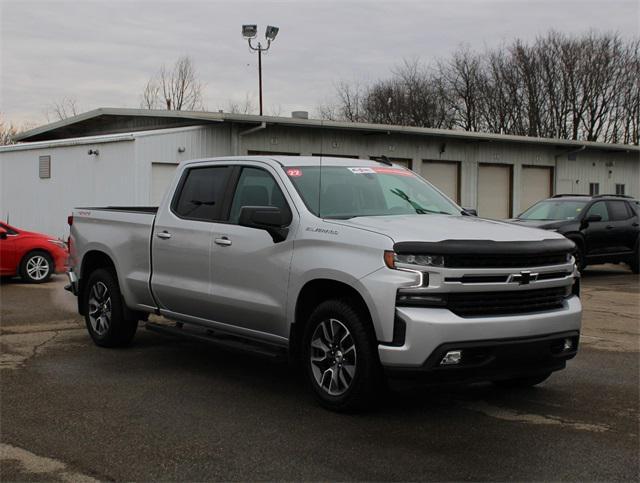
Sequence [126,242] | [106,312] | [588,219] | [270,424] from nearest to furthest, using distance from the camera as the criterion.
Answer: [270,424], [126,242], [106,312], [588,219]

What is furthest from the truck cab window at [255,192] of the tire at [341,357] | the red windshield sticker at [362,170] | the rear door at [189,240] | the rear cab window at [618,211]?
the rear cab window at [618,211]

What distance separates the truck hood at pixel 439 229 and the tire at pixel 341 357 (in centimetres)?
61

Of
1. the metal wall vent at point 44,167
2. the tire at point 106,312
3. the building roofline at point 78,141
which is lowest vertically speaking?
the tire at point 106,312

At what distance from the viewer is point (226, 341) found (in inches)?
258

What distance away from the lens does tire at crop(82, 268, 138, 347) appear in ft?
26.2

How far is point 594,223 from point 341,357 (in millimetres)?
12105

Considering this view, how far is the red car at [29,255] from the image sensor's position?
14180 millimetres

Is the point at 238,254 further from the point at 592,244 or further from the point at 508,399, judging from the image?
the point at 592,244

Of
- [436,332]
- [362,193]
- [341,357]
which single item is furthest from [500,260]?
[362,193]

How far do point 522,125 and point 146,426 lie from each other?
1957 inches

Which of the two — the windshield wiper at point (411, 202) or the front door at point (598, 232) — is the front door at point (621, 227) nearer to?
the front door at point (598, 232)

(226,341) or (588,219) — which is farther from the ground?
(588,219)

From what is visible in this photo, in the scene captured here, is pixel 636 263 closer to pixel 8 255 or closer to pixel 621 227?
pixel 621 227

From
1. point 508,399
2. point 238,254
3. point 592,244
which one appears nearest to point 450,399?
point 508,399
